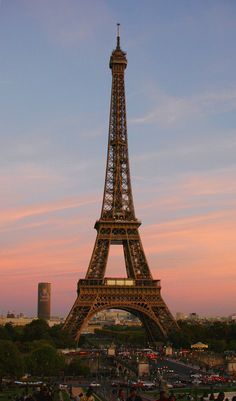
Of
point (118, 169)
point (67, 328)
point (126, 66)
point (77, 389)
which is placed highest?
point (126, 66)

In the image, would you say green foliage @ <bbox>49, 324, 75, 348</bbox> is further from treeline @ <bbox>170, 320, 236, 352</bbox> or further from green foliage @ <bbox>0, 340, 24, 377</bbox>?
green foliage @ <bbox>0, 340, 24, 377</bbox>

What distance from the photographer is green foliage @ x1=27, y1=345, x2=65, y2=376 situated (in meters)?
55.0

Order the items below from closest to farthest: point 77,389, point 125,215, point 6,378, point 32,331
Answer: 1. point 77,389
2. point 6,378
3. point 125,215
4. point 32,331

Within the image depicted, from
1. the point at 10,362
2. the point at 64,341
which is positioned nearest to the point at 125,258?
the point at 64,341

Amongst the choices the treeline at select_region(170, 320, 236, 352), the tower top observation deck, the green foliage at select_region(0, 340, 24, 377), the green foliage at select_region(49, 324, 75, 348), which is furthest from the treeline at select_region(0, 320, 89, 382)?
the tower top observation deck

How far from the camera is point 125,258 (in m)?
85.0

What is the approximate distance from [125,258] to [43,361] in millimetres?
31753

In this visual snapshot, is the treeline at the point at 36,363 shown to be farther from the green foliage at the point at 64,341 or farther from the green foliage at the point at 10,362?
the green foliage at the point at 64,341

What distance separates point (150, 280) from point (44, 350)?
2702 cm

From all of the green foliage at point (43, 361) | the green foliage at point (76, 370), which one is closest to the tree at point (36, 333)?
the green foliage at point (76, 370)

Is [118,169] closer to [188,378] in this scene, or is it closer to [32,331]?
[32,331]

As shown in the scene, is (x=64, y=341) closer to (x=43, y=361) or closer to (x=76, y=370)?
(x=76, y=370)

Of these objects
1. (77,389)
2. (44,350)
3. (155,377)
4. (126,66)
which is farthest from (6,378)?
(126,66)

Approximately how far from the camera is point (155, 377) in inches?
2215
